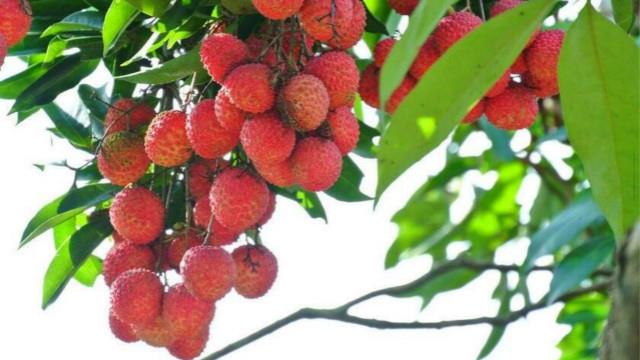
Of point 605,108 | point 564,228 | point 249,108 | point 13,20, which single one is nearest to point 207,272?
point 249,108

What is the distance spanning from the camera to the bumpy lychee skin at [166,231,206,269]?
4.16ft

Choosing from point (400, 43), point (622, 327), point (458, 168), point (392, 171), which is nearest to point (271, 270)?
point (392, 171)

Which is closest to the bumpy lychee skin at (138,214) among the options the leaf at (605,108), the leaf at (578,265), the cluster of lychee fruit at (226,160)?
the cluster of lychee fruit at (226,160)

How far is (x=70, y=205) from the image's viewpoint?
1.33m

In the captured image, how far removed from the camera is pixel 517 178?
99.8 inches

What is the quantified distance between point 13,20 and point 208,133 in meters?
0.21

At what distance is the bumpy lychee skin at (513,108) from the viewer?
1.13 m

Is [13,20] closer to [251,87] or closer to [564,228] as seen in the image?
[251,87]

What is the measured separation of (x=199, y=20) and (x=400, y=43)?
404 millimetres

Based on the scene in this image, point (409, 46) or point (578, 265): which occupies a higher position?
point (578, 265)

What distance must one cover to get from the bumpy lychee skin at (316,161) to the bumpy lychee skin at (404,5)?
0.17m

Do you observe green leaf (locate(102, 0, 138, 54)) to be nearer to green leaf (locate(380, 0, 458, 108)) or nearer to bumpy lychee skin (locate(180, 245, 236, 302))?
bumpy lychee skin (locate(180, 245, 236, 302))

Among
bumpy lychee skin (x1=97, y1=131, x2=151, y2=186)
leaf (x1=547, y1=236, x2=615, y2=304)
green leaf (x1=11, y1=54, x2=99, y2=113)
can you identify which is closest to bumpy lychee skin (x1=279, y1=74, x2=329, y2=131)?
bumpy lychee skin (x1=97, y1=131, x2=151, y2=186)

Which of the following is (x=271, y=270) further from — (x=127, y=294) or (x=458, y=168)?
(x=458, y=168)
